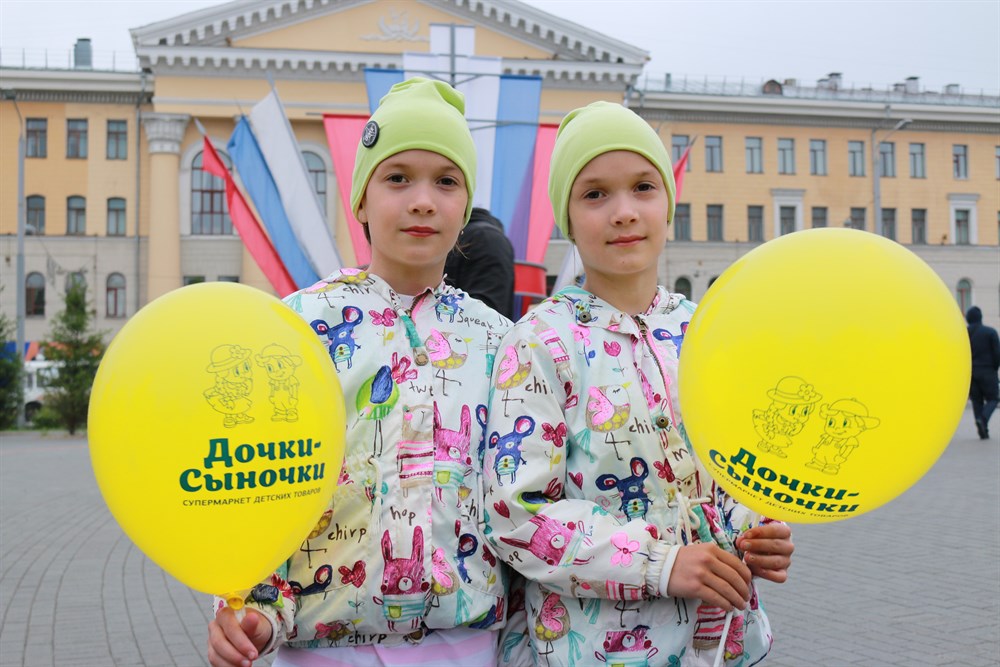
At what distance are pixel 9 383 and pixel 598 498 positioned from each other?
81.5 ft

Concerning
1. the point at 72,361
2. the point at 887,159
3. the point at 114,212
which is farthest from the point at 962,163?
the point at 72,361

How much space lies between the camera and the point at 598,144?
2.06m

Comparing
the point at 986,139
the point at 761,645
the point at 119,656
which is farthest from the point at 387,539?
the point at 986,139

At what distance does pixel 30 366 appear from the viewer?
30.6 meters

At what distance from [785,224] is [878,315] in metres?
44.0

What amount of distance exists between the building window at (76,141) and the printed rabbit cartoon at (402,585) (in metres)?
40.1

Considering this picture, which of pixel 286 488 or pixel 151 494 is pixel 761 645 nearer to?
pixel 286 488

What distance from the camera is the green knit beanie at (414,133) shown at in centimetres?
212

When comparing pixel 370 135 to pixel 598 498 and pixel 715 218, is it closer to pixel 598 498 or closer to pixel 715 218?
pixel 598 498

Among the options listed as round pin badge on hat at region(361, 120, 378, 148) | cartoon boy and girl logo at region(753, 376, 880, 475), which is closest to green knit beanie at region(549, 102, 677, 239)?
round pin badge on hat at region(361, 120, 378, 148)

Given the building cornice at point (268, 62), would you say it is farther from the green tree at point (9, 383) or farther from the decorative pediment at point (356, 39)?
the green tree at point (9, 383)

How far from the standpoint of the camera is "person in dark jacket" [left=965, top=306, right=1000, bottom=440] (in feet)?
47.4

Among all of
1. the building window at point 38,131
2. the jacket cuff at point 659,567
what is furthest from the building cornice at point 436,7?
the jacket cuff at point 659,567

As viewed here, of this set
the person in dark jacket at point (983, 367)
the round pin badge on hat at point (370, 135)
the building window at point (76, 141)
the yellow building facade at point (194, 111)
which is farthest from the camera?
the building window at point (76, 141)
